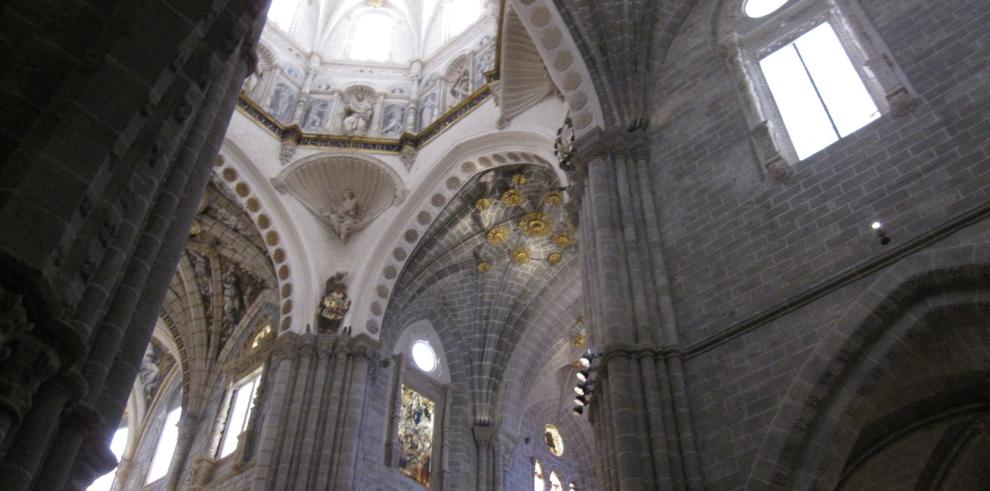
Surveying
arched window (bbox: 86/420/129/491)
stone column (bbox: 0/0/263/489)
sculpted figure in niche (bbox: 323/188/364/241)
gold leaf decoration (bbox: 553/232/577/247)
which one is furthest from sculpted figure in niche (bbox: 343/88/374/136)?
stone column (bbox: 0/0/263/489)

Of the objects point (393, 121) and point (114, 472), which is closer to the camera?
point (393, 121)

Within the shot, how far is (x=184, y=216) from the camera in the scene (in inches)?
226

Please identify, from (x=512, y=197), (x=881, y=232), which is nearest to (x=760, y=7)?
(x=881, y=232)

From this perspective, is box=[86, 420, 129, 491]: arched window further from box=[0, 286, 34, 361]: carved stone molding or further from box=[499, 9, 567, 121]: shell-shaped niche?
box=[0, 286, 34, 361]: carved stone molding

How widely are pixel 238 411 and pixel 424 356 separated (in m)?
4.00

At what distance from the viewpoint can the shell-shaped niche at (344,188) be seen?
1714 cm

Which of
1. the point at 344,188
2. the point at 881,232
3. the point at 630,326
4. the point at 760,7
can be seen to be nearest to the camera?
the point at 881,232

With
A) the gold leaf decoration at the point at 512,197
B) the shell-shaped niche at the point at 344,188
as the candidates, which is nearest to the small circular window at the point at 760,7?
the gold leaf decoration at the point at 512,197

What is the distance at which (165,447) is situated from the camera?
19844 mm

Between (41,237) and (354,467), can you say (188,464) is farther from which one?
(41,237)

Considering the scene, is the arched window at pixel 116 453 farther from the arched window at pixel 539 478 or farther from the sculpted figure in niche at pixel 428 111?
the sculpted figure in niche at pixel 428 111

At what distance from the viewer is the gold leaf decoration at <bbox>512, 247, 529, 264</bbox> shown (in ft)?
58.6

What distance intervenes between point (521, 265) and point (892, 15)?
10426 millimetres

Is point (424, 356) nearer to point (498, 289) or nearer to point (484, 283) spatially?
point (484, 283)
